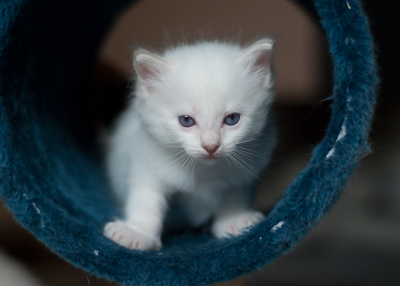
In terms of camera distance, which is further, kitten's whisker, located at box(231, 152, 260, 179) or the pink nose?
kitten's whisker, located at box(231, 152, 260, 179)

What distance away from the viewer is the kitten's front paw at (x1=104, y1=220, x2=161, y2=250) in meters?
1.53

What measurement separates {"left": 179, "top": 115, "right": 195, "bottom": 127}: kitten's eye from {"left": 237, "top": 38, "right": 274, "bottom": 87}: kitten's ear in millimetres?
292

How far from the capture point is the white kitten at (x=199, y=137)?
4.80ft

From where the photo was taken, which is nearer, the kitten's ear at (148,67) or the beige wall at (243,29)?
the kitten's ear at (148,67)

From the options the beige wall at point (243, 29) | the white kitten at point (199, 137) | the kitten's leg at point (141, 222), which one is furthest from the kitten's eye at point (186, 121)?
the beige wall at point (243, 29)

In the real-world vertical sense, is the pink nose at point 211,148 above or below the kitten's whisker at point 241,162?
above

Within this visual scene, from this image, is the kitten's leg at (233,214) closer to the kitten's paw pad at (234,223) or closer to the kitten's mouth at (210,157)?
the kitten's paw pad at (234,223)

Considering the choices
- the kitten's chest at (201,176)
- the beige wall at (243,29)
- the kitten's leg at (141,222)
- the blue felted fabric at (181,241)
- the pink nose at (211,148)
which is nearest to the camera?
the blue felted fabric at (181,241)

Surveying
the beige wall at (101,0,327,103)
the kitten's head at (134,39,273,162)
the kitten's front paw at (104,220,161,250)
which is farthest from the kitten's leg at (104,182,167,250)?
the beige wall at (101,0,327,103)

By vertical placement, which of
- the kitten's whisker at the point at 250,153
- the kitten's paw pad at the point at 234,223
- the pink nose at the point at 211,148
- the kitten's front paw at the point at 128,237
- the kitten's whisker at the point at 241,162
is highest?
the pink nose at the point at 211,148

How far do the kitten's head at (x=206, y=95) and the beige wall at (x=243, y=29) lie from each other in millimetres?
1159

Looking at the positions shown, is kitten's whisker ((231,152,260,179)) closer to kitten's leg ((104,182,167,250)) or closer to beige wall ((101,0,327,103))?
kitten's leg ((104,182,167,250))

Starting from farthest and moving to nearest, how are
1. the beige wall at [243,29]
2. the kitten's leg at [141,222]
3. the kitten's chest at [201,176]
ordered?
the beige wall at [243,29] → the kitten's chest at [201,176] → the kitten's leg at [141,222]

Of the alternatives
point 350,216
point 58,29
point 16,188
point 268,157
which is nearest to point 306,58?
point 350,216
